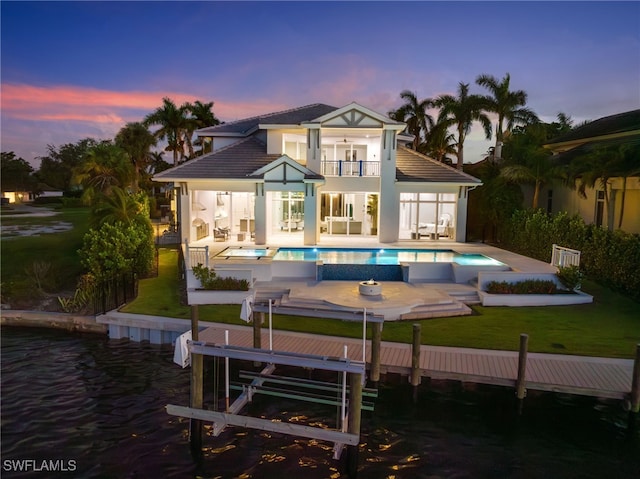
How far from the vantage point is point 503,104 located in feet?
117

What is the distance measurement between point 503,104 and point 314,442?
3323 cm

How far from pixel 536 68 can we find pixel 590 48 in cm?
487

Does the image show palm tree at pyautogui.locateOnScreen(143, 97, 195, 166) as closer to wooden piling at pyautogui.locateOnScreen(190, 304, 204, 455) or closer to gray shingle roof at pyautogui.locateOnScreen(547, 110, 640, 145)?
gray shingle roof at pyautogui.locateOnScreen(547, 110, 640, 145)

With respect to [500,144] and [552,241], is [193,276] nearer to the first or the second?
[552,241]

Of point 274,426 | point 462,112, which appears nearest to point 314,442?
point 274,426

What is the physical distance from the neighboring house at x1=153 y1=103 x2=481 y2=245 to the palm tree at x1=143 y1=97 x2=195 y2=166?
22614 millimetres

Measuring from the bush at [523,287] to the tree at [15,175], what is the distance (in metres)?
86.1

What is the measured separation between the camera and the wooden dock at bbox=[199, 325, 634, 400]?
1088 centimetres

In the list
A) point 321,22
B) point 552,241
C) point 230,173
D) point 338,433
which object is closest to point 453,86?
A: point 321,22

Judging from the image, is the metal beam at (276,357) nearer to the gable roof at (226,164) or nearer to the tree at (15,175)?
the gable roof at (226,164)

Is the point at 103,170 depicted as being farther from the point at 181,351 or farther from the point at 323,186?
the point at 181,351

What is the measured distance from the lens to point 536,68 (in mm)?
32156

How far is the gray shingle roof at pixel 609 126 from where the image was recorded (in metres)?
28.1

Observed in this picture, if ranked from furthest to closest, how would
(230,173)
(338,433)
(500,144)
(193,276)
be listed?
(500,144) → (230,173) → (193,276) → (338,433)
